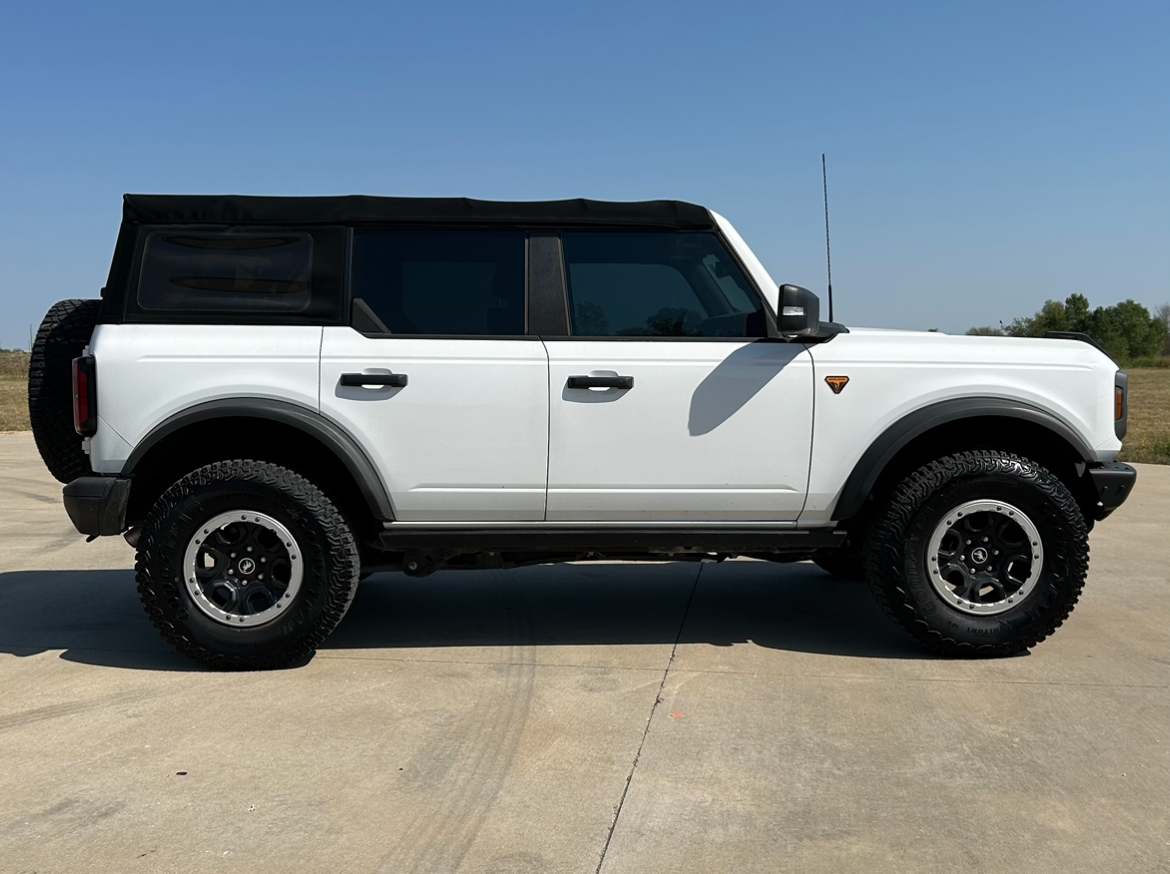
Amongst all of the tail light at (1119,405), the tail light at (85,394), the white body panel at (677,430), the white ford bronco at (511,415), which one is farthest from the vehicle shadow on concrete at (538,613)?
the tail light at (1119,405)

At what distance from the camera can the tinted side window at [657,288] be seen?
4.79m

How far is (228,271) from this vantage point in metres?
4.75

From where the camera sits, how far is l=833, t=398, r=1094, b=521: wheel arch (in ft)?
15.4

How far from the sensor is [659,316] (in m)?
4.79

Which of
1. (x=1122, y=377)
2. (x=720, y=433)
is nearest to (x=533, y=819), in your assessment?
(x=720, y=433)

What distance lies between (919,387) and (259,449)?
2.99m

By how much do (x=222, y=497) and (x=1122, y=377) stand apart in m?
4.09

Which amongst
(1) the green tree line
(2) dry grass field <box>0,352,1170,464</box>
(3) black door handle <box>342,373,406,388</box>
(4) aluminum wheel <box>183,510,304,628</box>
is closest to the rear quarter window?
(3) black door handle <box>342,373,406,388</box>

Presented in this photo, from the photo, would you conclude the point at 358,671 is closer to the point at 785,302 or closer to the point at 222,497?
the point at 222,497

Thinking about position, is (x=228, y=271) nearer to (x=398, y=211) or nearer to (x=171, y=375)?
(x=171, y=375)

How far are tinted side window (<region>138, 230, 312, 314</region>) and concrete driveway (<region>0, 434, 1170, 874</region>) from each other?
1616mm

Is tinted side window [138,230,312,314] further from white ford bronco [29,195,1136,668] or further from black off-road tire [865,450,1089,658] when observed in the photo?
black off-road tire [865,450,1089,658]

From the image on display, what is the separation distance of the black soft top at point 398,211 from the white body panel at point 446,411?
1.81ft

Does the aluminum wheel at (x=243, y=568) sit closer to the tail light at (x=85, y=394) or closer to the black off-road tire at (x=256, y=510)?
the black off-road tire at (x=256, y=510)
